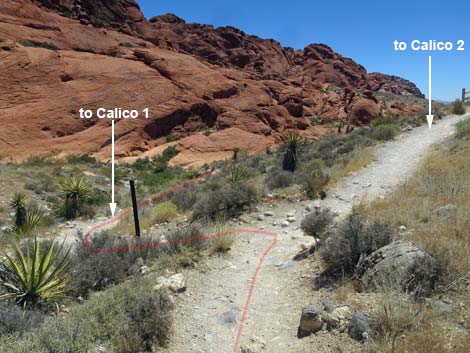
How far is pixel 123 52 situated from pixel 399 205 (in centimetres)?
3443

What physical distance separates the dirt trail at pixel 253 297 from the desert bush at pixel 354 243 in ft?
1.67

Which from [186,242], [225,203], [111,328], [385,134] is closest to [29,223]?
[225,203]

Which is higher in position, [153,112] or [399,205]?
[153,112]

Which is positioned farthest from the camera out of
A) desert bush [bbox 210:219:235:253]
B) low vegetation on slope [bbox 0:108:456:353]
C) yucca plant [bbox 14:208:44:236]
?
yucca plant [bbox 14:208:44:236]

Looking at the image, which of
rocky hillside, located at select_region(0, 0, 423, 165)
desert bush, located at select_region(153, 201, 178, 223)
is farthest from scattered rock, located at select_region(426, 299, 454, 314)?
rocky hillside, located at select_region(0, 0, 423, 165)

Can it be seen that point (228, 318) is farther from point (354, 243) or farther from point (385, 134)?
point (385, 134)

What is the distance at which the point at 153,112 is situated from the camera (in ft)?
96.4

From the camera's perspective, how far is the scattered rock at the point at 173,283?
486 centimetres

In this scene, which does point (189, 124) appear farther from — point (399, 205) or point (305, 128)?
point (399, 205)

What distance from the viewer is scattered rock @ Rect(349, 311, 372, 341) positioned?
3.27 meters

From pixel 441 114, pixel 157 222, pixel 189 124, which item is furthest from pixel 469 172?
pixel 189 124

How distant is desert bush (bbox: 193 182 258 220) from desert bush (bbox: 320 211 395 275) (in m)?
4.32

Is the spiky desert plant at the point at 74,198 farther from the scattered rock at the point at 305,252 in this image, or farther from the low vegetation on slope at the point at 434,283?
the low vegetation on slope at the point at 434,283

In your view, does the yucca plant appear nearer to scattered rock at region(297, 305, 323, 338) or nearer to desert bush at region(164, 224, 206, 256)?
desert bush at region(164, 224, 206, 256)
